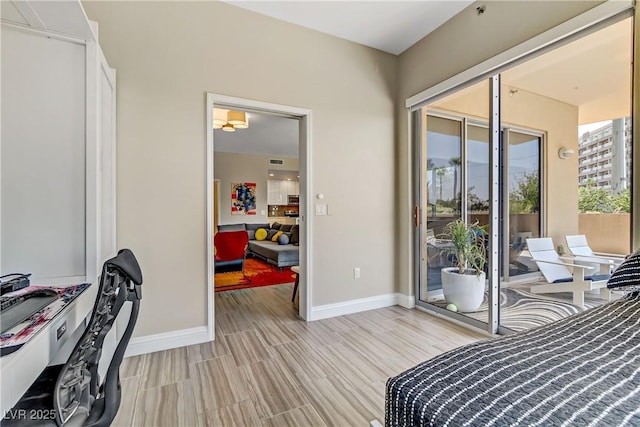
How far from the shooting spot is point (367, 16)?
9.26ft

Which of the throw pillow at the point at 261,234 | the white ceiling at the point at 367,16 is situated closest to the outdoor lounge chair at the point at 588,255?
the white ceiling at the point at 367,16

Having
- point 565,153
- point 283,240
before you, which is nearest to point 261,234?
point 283,240

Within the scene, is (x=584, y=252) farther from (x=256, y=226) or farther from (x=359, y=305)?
(x=256, y=226)

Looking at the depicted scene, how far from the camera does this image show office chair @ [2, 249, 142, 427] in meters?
0.90

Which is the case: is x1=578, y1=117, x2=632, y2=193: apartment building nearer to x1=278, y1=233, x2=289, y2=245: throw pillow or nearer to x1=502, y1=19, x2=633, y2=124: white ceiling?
x1=502, y1=19, x2=633, y2=124: white ceiling

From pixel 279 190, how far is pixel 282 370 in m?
6.72

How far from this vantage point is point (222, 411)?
5.46 ft

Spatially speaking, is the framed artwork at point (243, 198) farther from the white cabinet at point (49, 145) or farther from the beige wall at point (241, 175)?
the white cabinet at point (49, 145)

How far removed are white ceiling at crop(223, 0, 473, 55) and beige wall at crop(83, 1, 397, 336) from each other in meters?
0.10

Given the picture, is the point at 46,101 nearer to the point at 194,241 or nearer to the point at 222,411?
the point at 194,241

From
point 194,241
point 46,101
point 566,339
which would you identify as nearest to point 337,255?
point 194,241

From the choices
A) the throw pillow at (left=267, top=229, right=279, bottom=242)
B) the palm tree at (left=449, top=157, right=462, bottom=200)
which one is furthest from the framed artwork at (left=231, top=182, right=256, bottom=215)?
the palm tree at (left=449, top=157, right=462, bottom=200)

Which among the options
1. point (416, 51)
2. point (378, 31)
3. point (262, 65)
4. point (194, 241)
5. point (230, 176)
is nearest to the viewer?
point (194, 241)

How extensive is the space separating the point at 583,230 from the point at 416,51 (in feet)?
7.85
